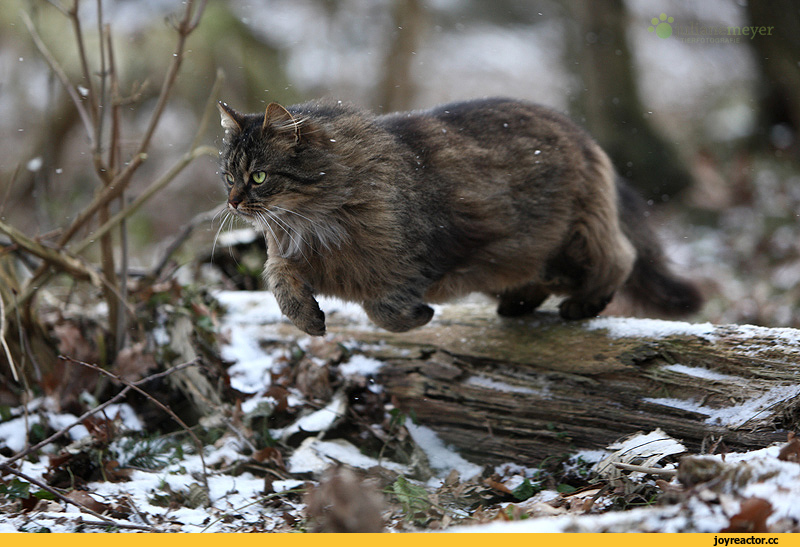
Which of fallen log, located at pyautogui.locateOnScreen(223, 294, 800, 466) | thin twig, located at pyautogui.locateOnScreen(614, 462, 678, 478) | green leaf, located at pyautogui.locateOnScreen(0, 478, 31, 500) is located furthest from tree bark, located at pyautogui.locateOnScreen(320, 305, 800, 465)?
green leaf, located at pyautogui.locateOnScreen(0, 478, 31, 500)

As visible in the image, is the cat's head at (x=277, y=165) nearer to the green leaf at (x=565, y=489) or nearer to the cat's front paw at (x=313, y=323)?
the cat's front paw at (x=313, y=323)

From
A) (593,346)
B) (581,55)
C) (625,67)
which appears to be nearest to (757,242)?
(625,67)

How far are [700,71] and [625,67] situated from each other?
506 cm

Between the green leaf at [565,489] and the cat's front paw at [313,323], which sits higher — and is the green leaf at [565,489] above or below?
below

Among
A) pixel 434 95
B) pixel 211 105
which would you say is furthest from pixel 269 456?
pixel 434 95

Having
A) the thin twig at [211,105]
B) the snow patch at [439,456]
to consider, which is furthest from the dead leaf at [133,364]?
the snow patch at [439,456]

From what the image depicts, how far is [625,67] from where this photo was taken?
9.22 meters

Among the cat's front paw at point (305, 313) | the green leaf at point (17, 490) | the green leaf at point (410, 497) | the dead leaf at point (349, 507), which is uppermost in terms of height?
the cat's front paw at point (305, 313)

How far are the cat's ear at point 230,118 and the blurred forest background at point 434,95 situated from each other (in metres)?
1.69

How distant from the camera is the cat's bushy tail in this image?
475cm

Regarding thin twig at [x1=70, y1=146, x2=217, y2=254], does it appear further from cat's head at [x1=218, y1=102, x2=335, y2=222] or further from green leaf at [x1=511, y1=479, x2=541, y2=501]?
green leaf at [x1=511, y1=479, x2=541, y2=501]

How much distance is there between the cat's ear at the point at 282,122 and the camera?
3279 millimetres

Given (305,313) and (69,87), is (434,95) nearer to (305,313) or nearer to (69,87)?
(69,87)

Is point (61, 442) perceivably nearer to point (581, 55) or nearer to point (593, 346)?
point (593, 346)
